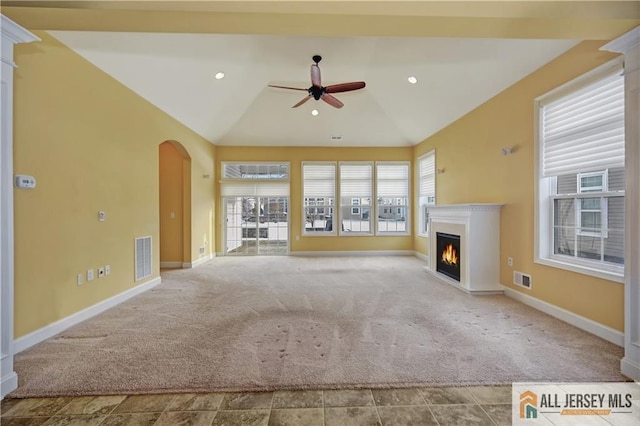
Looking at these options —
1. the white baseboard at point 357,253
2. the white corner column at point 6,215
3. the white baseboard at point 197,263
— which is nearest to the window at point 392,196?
the white baseboard at point 357,253

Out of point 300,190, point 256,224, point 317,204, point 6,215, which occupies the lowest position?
point 256,224

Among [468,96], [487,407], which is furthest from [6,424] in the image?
[468,96]

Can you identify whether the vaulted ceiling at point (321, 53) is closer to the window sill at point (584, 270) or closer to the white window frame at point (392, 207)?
the white window frame at point (392, 207)

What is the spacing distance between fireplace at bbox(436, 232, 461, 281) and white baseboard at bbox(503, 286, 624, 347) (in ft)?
2.79

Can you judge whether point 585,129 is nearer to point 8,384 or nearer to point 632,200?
point 632,200

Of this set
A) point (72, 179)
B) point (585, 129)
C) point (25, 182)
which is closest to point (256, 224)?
point (72, 179)

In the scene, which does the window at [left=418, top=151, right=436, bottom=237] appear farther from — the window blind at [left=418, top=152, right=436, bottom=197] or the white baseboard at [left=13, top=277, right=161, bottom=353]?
the white baseboard at [left=13, top=277, right=161, bottom=353]

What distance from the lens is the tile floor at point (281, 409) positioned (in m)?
1.65

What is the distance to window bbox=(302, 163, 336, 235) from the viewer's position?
24.8ft

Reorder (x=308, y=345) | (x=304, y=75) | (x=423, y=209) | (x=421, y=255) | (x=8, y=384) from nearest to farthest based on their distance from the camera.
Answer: (x=8, y=384), (x=308, y=345), (x=304, y=75), (x=421, y=255), (x=423, y=209)

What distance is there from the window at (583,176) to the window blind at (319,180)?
4849 mm

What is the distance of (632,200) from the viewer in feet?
6.62

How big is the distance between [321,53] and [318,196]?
150 inches

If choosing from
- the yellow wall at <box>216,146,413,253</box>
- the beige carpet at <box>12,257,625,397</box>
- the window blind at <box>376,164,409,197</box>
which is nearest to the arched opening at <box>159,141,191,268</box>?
the beige carpet at <box>12,257,625,397</box>
